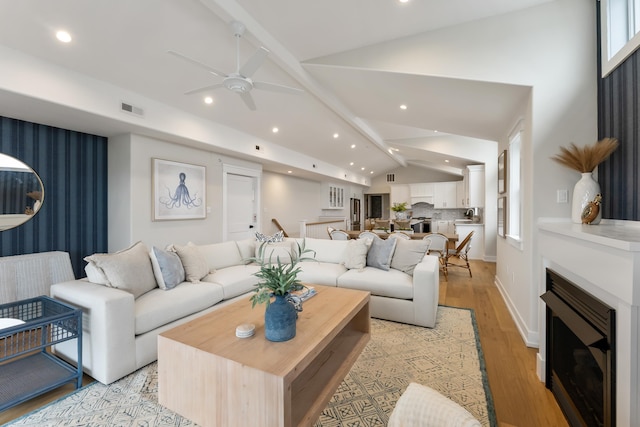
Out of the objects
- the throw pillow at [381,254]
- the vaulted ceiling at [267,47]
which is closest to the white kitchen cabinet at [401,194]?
the vaulted ceiling at [267,47]

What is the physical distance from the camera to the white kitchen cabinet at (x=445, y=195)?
9367 mm

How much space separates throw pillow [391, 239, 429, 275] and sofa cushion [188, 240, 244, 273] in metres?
2.03

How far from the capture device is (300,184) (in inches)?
336

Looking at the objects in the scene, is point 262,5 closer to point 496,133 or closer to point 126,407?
point 126,407

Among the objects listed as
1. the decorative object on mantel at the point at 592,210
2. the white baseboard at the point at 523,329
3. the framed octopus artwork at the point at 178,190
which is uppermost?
the framed octopus artwork at the point at 178,190

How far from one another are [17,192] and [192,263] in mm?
2212

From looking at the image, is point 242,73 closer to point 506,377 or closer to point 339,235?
point 506,377

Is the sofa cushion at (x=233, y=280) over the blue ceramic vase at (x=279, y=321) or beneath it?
beneath

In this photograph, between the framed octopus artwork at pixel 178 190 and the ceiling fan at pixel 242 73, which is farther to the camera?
the framed octopus artwork at pixel 178 190

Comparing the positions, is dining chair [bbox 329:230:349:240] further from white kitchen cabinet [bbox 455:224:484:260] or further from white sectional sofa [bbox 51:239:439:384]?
white kitchen cabinet [bbox 455:224:484:260]

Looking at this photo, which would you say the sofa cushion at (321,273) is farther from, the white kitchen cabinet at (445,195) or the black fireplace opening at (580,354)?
the white kitchen cabinet at (445,195)

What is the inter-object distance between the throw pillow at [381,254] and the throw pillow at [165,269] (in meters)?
2.23

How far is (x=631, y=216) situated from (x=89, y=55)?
4.64 meters

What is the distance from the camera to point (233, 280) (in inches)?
123
